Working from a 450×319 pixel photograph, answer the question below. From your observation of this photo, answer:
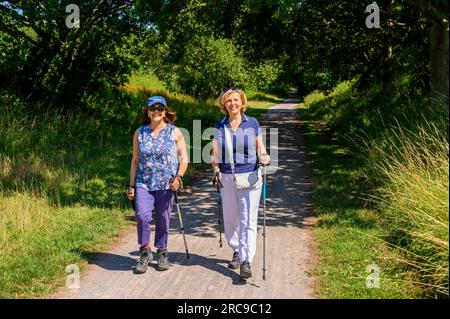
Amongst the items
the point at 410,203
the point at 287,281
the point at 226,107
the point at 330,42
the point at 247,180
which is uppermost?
the point at 330,42

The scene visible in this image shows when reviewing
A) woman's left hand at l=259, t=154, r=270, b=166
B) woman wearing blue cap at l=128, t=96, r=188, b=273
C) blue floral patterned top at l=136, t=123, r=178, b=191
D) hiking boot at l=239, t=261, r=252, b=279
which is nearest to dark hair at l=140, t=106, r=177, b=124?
woman wearing blue cap at l=128, t=96, r=188, b=273

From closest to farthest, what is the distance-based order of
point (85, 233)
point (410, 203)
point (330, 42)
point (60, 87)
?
point (410, 203) < point (85, 233) < point (60, 87) < point (330, 42)

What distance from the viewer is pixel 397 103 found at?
43.7 ft

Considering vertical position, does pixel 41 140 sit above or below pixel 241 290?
above

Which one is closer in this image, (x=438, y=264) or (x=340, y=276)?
(x=438, y=264)

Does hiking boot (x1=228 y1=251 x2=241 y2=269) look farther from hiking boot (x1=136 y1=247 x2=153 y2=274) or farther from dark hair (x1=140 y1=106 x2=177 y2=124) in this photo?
dark hair (x1=140 y1=106 x2=177 y2=124)

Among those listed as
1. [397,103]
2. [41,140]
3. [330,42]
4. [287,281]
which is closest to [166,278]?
[287,281]

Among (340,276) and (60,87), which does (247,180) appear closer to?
(340,276)

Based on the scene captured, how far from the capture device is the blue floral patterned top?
5465 millimetres

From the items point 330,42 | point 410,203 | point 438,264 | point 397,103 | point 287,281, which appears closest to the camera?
point 438,264

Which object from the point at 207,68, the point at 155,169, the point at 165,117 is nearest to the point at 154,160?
the point at 155,169

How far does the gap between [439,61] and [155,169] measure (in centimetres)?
713

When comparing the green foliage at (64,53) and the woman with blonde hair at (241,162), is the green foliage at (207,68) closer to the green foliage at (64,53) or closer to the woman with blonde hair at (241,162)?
the green foliage at (64,53)

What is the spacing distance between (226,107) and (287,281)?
2035 mm
